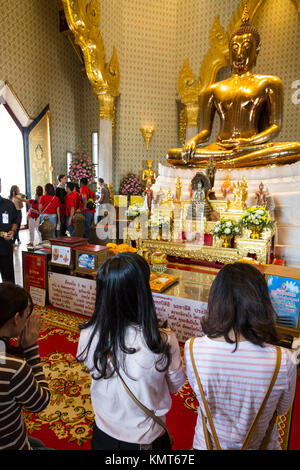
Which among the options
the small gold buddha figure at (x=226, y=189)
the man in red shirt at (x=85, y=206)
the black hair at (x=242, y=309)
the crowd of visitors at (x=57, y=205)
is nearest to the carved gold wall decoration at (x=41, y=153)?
the crowd of visitors at (x=57, y=205)

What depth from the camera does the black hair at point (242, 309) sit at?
95 centimetres

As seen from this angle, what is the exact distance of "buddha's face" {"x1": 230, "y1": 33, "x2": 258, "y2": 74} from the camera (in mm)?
5770

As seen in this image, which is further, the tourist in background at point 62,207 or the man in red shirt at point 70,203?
the tourist in background at point 62,207

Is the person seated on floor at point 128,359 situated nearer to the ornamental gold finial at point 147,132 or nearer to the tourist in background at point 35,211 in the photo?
the tourist in background at point 35,211

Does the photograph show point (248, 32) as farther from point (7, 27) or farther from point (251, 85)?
point (7, 27)

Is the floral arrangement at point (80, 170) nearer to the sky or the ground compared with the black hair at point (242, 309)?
nearer to the sky

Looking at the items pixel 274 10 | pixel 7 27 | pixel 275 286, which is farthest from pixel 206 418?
pixel 274 10

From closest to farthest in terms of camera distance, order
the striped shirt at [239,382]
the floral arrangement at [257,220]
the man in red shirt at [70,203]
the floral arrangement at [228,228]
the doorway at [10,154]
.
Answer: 1. the striped shirt at [239,382]
2. the floral arrangement at [257,220]
3. the floral arrangement at [228,228]
4. the man in red shirt at [70,203]
5. the doorway at [10,154]

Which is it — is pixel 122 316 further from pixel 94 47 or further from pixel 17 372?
pixel 94 47

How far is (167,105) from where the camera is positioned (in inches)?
368

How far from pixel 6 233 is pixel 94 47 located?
630cm

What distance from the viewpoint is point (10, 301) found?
1098 millimetres

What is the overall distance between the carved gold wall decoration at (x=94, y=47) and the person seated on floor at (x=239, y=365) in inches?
329

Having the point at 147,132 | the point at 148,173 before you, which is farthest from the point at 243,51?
the point at 148,173
